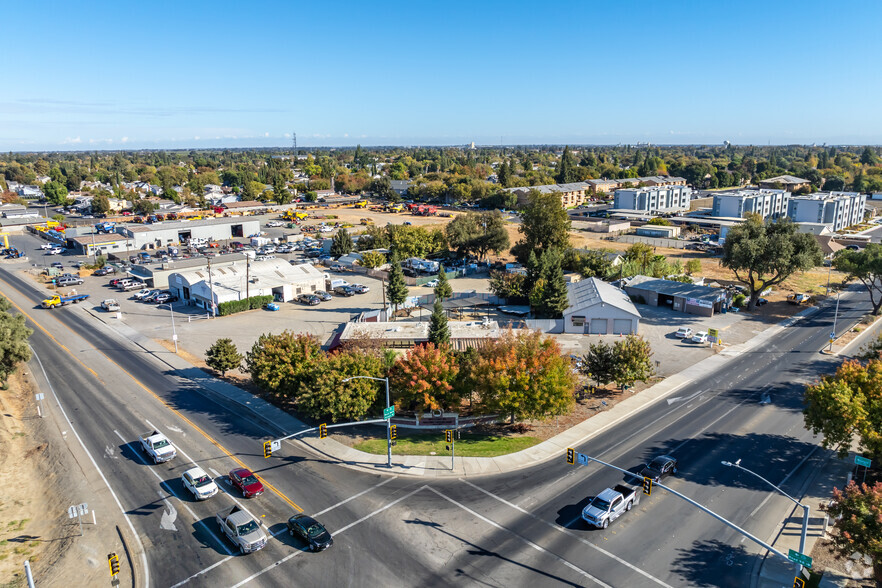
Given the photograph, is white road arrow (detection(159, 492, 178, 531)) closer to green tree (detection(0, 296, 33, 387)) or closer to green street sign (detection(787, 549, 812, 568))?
green tree (detection(0, 296, 33, 387))

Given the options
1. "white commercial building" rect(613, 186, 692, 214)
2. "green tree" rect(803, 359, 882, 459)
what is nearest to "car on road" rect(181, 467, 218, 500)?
"green tree" rect(803, 359, 882, 459)

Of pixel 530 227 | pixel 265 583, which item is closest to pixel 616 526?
pixel 265 583

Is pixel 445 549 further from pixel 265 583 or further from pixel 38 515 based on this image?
pixel 38 515

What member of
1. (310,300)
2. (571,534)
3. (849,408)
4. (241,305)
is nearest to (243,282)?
(241,305)

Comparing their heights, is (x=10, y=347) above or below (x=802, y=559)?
above

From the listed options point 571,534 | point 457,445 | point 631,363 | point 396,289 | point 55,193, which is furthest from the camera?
point 55,193

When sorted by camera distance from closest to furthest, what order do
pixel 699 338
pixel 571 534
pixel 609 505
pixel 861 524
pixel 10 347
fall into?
pixel 861 524 → pixel 571 534 → pixel 609 505 → pixel 10 347 → pixel 699 338

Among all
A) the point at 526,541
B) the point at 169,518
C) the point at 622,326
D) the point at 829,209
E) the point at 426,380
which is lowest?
the point at 169,518

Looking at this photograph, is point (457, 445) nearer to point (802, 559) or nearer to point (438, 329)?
point (438, 329)
